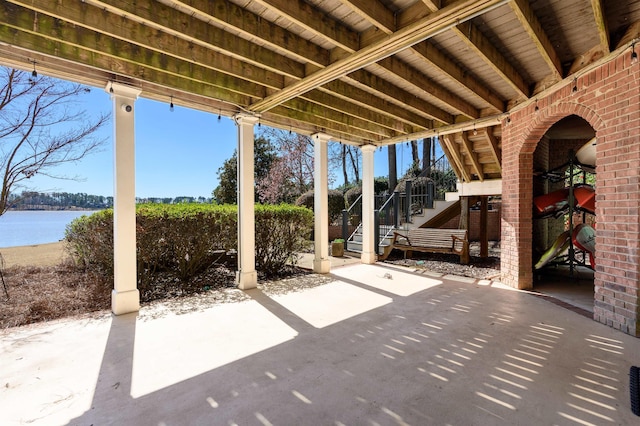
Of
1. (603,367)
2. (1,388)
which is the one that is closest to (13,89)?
(1,388)

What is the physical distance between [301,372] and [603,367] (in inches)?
93.8

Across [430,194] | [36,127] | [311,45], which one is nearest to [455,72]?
[311,45]

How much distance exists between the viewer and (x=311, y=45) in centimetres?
314

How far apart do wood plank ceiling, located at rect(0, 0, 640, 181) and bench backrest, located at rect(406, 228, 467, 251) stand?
3.27 m

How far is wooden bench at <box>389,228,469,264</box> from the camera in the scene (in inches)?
268

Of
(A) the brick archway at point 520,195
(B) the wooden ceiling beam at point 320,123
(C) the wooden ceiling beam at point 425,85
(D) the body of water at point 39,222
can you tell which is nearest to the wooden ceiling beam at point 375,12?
(C) the wooden ceiling beam at point 425,85

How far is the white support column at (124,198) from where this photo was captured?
3.51 metres

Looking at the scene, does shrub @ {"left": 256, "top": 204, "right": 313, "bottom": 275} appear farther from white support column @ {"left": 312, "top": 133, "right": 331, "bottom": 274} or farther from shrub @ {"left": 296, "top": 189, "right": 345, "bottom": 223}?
shrub @ {"left": 296, "top": 189, "right": 345, "bottom": 223}

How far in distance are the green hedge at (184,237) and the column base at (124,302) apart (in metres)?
0.56

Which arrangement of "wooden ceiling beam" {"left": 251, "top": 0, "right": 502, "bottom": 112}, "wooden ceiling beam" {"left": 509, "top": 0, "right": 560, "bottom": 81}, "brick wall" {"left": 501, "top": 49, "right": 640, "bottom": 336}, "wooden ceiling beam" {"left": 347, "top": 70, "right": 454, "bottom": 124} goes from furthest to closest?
"wooden ceiling beam" {"left": 347, "top": 70, "right": 454, "bottom": 124} < "brick wall" {"left": 501, "top": 49, "right": 640, "bottom": 336} < "wooden ceiling beam" {"left": 509, "top": 0, "right": 560, "bottom": 81} < "wooden ceiling beam" {"left": 251, "top": 0, "right": 502, "bottom": 112}

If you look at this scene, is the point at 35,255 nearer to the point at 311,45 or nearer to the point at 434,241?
the point at 311,45

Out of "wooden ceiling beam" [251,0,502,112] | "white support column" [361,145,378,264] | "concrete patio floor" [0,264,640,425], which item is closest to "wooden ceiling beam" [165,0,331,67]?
"wooden ceiling beam" [251,0,502,112]

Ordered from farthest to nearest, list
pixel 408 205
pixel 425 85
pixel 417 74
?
pixel 408 205
pixel 425 85
pixel 417 74

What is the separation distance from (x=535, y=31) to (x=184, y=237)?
15.7 ft
